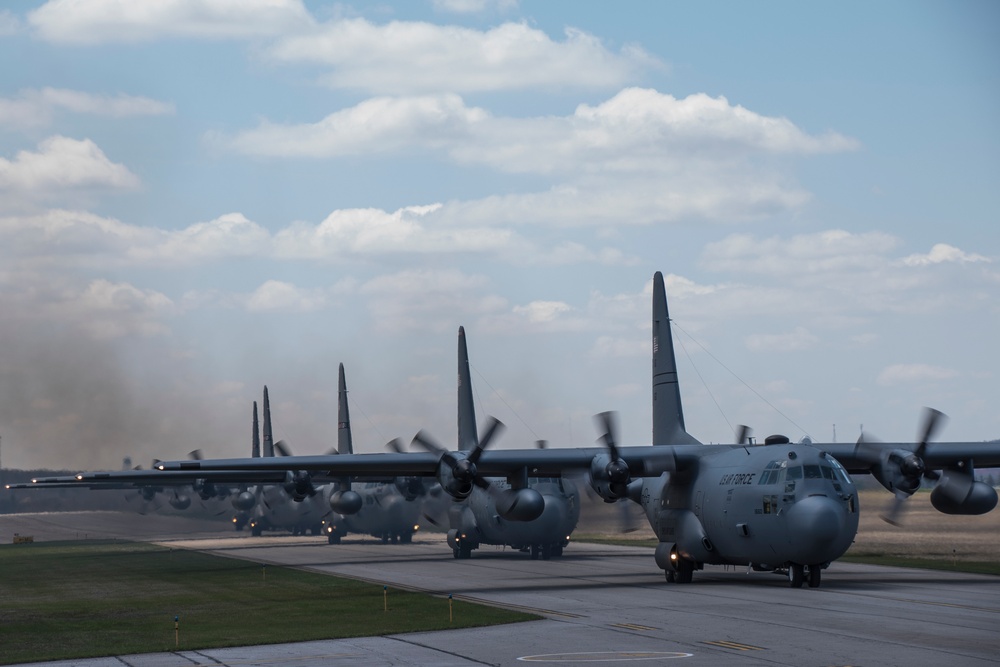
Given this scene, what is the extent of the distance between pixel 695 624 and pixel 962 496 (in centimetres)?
1617

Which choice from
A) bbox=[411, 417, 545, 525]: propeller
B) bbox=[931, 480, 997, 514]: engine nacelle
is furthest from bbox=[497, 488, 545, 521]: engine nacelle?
bbox=[931, 480, 997, 514]: engine nacelle

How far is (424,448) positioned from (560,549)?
645 inches

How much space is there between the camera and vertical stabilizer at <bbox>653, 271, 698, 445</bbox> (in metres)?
41.9

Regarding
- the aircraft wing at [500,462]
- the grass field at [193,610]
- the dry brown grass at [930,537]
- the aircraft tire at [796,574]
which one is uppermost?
the aircraft wing at [500,462]

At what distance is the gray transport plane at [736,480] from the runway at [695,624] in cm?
127

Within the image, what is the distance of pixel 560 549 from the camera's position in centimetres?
5256

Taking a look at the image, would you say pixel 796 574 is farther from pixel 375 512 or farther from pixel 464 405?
pixel 375 512

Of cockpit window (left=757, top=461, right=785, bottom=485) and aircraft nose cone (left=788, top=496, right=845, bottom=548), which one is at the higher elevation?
cockpit window (left=757, top=461, right=785, bottom=485)

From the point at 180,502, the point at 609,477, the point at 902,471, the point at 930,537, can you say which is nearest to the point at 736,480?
the point at 609,477

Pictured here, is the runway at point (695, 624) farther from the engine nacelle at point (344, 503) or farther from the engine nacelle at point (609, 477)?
the engine nacelle at point (344, 503)

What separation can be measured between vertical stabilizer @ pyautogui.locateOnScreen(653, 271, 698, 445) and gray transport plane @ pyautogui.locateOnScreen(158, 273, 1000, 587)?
0.56 m

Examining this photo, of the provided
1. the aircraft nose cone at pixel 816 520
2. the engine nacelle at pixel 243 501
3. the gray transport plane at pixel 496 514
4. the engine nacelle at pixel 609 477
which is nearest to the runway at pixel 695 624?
the aircraft nose cone at pixel 816 520

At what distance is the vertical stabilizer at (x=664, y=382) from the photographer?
137ft

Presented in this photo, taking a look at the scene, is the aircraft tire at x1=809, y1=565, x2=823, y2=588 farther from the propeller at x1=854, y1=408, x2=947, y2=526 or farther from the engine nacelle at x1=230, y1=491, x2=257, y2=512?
the engine nacelle at x1=230, y1=491, x2=257, y2=512
